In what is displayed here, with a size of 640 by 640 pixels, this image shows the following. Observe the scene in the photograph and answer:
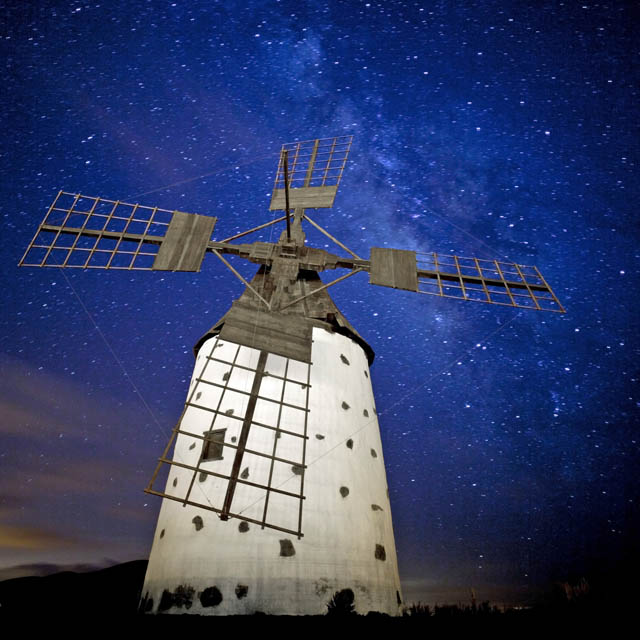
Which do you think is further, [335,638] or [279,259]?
[279,259]

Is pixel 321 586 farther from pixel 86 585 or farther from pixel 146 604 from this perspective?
pixel 86 585

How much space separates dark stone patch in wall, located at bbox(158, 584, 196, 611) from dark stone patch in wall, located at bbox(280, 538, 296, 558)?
156cm

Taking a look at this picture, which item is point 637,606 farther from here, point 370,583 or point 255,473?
point 255,473

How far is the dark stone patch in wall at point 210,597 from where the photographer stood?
21.1 ft

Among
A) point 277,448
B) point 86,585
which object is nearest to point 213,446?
point 277,448

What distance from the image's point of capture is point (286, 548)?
6.86 m

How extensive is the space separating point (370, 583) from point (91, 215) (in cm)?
1101

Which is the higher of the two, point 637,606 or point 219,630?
point 637,606

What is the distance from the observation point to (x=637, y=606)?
17.6 ft

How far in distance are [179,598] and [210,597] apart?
2.00 ft

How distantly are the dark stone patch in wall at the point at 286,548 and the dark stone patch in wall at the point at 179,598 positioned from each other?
1.56 meters

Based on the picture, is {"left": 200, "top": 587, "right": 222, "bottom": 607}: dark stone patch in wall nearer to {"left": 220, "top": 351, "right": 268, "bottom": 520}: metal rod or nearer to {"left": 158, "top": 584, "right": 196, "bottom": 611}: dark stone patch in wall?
{"left": 158, "top": 584, "right": 196, "bottom": 611}: dark stone patch in wall

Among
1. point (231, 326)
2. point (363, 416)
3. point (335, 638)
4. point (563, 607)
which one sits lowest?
point (335, 638)

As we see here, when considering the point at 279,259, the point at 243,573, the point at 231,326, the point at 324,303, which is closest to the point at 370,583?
the point at 243,573
